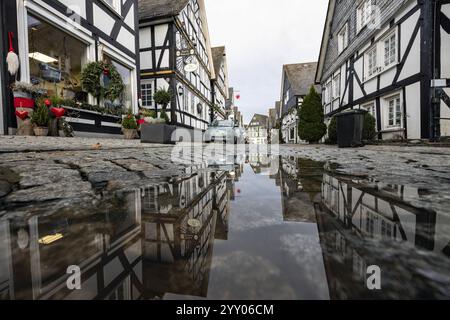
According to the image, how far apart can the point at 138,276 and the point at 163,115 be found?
885 centimetres

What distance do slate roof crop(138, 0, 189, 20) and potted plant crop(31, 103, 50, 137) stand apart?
9539mm

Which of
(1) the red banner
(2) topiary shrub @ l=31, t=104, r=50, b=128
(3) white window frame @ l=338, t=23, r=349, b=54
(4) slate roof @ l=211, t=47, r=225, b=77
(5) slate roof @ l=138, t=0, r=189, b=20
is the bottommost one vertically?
(2) topiary shrub @ l=31, t=104, r=50, b=128

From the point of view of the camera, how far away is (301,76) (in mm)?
23891

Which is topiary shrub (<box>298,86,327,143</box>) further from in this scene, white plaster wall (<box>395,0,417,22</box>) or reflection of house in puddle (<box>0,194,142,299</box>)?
reflection of house in puddle (<box>0,194,142,299</box>)

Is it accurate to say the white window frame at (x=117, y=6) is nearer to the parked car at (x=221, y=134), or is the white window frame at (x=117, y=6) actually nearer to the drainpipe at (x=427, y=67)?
the parked car at (x=221, y=134)

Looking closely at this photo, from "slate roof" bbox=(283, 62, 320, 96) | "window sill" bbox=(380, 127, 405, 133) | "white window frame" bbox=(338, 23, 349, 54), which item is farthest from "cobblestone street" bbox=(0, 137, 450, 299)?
"slate roof" bbox=(283, 62, 320, 96)

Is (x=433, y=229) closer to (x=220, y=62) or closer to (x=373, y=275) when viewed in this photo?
(x=373, y=275)

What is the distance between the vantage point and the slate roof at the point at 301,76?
73.8 ft

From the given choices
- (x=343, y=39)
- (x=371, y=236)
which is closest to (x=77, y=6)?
(x=371, y=236)

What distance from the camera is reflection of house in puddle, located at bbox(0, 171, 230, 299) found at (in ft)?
1.71

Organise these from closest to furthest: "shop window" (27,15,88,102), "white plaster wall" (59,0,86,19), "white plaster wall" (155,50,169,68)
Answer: "white plaster wall" (59,0,86,19) → "shop window" (27,15,88,102) → "white plaster wall" (155,50,169,68)

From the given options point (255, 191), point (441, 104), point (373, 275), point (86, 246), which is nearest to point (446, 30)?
point (441, 104)

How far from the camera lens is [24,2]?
16.8 feet
